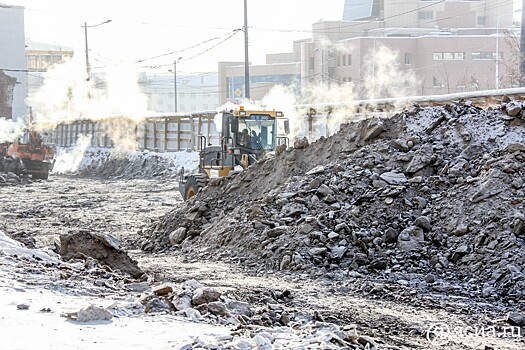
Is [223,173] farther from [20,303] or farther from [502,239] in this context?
[20,303]

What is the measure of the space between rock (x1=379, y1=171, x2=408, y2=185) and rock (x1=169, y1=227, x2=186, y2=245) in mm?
3841

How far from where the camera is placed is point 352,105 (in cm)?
2898

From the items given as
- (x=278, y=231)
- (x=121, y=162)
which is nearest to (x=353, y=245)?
(x=278, y=231)

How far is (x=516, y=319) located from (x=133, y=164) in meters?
32.6

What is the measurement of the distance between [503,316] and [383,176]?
461cm

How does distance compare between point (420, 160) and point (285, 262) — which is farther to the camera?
point (420, 160)

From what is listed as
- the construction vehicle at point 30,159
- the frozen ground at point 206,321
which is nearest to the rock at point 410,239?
the frozen ground at point 206,321

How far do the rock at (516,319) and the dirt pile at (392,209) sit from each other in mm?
975

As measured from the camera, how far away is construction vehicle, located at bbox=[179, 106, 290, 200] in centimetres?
1908

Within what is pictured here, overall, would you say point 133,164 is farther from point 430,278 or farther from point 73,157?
point 430,278

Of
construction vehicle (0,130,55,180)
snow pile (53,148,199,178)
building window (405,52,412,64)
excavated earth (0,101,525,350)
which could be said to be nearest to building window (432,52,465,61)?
building window (405,52,412,64)

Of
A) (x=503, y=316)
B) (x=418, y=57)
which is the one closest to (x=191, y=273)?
(x=503, y=316)

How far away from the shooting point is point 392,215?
1235cm

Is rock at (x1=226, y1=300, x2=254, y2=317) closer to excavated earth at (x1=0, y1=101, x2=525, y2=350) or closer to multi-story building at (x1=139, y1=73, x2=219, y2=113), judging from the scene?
excavated earth at (x1=0, y1=101, x2=525, y2=350)
